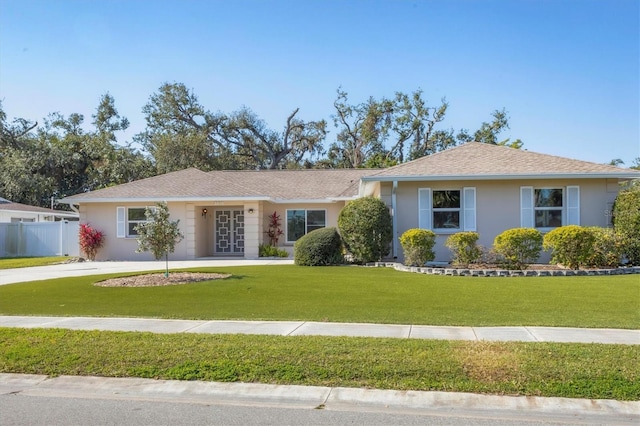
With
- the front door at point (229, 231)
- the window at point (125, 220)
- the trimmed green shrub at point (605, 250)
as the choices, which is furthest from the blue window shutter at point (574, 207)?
the window at point (125, 220)

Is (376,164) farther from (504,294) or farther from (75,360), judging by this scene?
(75,360)

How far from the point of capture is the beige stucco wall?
17.4m

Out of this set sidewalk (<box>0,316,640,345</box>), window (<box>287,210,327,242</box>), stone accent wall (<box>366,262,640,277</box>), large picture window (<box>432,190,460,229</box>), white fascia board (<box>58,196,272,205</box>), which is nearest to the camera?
sidewalk (<box>0,316,640,345</box>)

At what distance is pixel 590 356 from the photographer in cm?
582

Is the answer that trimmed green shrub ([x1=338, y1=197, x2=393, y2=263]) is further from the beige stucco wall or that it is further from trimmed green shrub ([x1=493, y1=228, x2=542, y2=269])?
trimmed green shrub ([x1=493, y1=228, x2=542, y2=269])

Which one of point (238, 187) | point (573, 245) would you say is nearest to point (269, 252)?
point (238, 187)

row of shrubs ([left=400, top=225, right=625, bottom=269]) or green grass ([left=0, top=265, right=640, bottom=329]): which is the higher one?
row of shrubs ([left=400, top=225, right=625, bottom=269])

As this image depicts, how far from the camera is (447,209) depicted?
58.5 feet

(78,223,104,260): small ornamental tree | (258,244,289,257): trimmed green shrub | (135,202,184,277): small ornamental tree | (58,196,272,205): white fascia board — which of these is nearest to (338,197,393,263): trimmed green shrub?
(258,244,289,257): trimmed green shrub

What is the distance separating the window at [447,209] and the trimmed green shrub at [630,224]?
14.6ft

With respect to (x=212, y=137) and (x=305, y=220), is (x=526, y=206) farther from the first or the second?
(x=212, y=137)

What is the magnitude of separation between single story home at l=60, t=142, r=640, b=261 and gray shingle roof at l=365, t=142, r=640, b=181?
34mm

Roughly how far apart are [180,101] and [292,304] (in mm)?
36222

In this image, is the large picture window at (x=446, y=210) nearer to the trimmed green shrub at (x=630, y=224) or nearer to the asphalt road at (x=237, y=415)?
the trimmed green shrub at (x=630, y=224)
